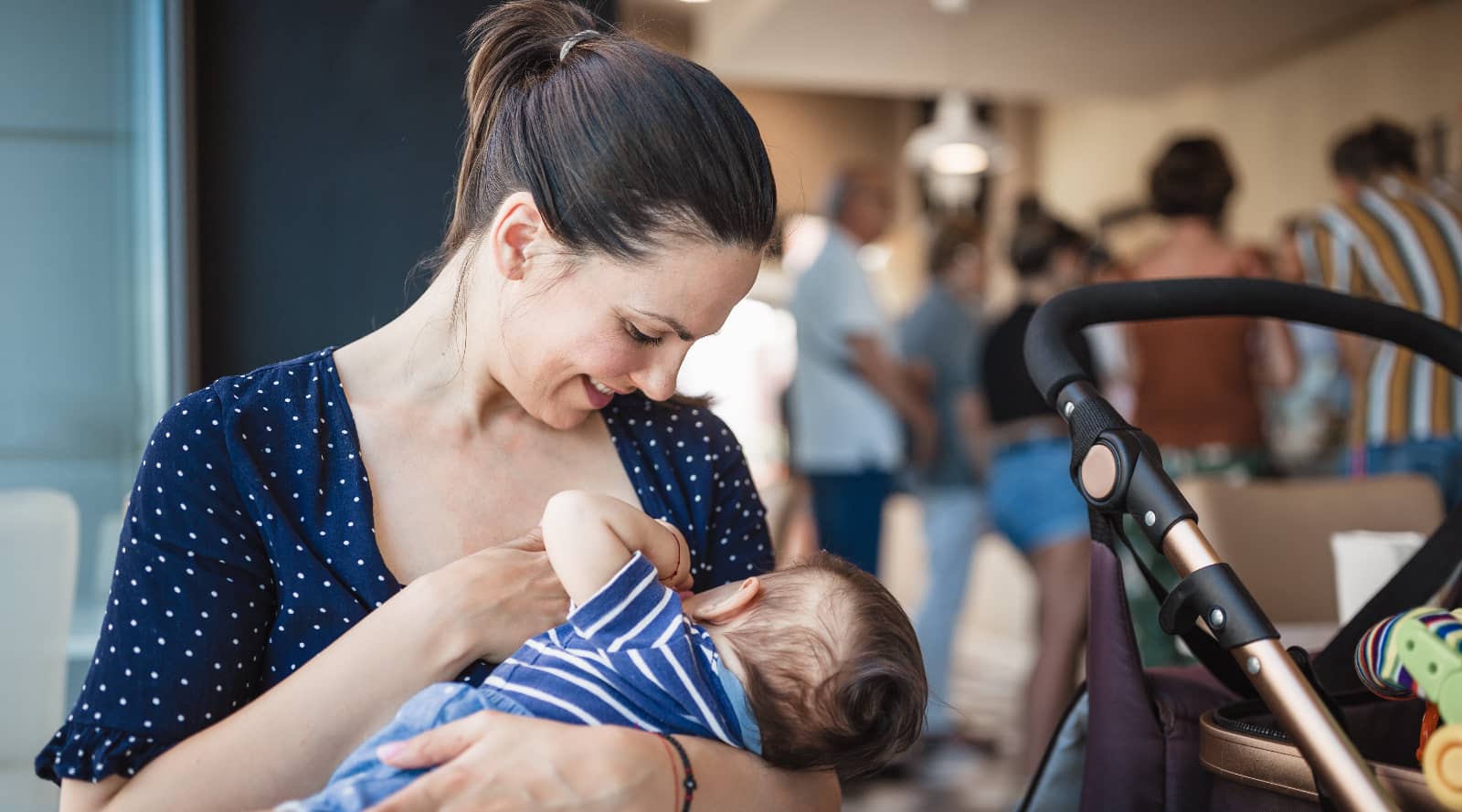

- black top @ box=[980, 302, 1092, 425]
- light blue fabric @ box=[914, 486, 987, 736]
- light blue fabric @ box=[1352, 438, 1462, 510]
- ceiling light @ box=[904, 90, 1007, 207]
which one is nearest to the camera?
light blue fabric @ box=[1352, 438, 1462, 510]

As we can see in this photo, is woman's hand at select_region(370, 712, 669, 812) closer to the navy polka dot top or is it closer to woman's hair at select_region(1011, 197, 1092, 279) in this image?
the navy polka dot top

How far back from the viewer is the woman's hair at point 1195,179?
2.83m

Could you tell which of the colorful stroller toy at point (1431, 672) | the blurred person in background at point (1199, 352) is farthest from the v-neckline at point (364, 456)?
the blurred person in background at point (1199, 352)

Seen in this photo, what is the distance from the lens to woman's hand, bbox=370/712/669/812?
2.59ft

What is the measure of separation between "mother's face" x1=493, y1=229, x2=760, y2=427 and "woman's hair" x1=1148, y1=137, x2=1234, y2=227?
2163 millimetres

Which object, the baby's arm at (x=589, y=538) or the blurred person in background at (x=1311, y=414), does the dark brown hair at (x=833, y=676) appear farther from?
the blurred person in background at (x=1311, y=414)

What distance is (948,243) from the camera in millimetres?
3854

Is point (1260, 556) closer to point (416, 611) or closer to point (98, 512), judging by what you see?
point (416, 611)

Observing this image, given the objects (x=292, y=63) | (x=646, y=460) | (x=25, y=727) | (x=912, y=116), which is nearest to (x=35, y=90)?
(x=292, y=63)

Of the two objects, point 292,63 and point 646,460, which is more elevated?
point 292,63

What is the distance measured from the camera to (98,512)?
1.41 meters

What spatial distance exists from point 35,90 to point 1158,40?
5585 millimetres

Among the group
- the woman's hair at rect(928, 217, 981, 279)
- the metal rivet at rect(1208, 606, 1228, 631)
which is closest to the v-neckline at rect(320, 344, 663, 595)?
the metal rivet at rect(1208, 606, 1228, 631)

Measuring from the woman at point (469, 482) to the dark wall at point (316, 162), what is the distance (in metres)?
0.58
